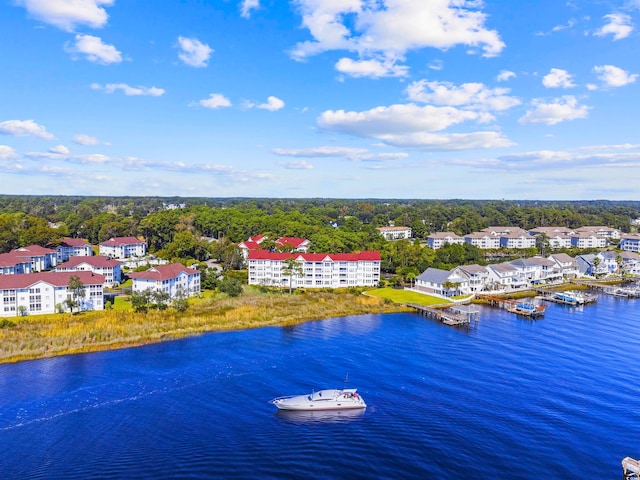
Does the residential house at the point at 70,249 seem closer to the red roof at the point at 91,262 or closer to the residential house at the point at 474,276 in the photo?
the red roof at the point at 91,262

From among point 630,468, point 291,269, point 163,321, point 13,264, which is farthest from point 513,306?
point 13,264

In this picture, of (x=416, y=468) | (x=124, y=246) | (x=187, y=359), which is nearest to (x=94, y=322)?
(x=187, y=359)

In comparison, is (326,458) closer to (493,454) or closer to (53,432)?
(493,454)

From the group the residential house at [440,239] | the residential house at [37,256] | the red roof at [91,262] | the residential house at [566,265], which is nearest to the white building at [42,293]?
the red roof at [91,262]

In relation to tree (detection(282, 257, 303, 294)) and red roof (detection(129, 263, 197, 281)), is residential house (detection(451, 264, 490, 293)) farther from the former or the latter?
red roof (detection(129, 263, 197, 281))

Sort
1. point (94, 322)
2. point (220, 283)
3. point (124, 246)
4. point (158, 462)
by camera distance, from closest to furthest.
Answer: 1. point (158, 462)
2. point (94, 322)
3. point (220, 283)
4. point (124, 246)

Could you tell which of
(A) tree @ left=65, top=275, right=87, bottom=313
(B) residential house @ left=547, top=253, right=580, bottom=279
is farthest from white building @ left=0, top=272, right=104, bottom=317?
(B) residential house @ left=547, top=253, right=580, bottom=279

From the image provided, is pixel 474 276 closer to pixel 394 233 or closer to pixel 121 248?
pixel 394 233
